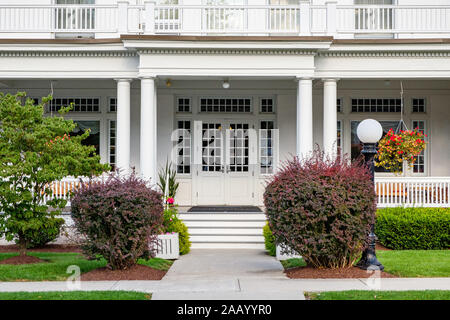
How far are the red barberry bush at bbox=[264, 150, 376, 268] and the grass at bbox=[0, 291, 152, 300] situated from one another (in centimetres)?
266

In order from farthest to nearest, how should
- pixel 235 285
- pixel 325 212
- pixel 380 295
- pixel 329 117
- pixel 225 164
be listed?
pixel 225 164, pixel 329 117, pixel 325 212, pixel 235 285, pixel 380 295

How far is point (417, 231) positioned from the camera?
11234mm

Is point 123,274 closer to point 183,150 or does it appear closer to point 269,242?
point 269,242

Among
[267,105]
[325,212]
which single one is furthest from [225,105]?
[325,212]

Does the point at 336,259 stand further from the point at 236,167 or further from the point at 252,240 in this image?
the point at 236,167

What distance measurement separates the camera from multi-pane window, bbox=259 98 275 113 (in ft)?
52.1

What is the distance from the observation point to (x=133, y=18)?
13148 millimetres

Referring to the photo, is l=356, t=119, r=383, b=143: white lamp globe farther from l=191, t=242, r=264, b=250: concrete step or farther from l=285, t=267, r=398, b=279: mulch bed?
l=191, t=242, r=264, b=250: concrete step

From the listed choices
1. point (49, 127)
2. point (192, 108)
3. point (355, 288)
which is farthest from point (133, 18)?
point (355, 288)

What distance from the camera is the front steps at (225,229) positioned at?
39.8 feet

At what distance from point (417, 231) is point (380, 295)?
205 inches

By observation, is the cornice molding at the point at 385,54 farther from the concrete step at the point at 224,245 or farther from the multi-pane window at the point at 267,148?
the concrete step at the point at 224,245

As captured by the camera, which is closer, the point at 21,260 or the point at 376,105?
the point at 21,260

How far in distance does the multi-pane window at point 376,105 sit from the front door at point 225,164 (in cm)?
353
